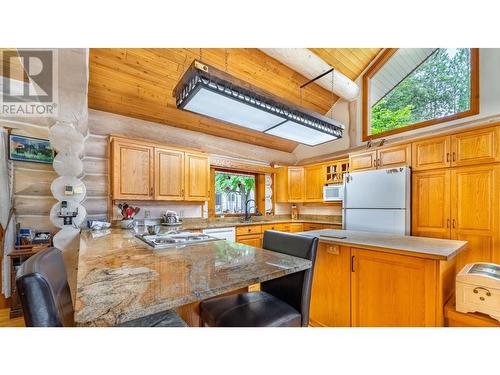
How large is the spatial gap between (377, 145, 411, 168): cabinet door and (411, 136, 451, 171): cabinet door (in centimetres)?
7

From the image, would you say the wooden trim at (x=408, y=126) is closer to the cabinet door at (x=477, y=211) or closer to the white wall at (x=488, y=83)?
the white wall at (x=488, y=83)

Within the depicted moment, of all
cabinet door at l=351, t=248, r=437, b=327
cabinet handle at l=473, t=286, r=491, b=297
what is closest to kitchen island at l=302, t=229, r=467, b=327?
cabinet door at l=351, t=248, r=437, b=327

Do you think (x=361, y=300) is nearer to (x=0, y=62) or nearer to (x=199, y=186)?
(x=199, y=186)

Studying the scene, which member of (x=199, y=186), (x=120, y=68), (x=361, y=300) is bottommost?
(x=361, y=300)

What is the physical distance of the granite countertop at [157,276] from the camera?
2.04ft

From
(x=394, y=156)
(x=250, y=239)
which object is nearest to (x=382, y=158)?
(x=394, y=156)

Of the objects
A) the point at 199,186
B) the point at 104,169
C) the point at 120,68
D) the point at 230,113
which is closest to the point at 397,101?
the point at 230,113

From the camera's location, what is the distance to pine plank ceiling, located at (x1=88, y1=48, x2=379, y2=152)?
2.79 m

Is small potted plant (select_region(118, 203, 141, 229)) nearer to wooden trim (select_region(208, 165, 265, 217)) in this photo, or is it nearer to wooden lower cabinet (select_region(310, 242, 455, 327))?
wooden trim (select_region(208, 165, 265, 217))

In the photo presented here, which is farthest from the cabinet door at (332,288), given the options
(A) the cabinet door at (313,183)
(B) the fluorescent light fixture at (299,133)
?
(A) the cabinet door at (313,183)

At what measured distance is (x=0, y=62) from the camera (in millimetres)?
2385

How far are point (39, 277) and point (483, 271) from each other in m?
2.40

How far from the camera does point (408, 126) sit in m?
3.49

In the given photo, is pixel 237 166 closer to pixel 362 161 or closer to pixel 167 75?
pixel 167 75
